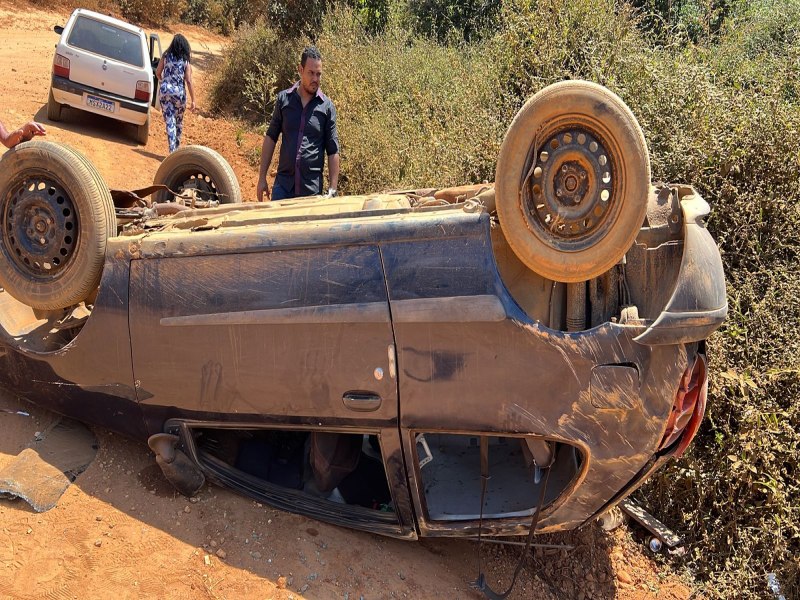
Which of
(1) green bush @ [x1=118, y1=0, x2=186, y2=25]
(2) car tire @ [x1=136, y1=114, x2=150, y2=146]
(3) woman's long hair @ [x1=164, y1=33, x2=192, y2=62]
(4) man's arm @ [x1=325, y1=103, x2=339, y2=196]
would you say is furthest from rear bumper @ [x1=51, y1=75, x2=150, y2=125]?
(1) green bush @ [x1=118, y1=0, x2=186, y2=25]

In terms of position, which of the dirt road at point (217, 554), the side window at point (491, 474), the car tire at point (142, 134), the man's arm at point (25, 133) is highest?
the man's arm at point (25, 133)

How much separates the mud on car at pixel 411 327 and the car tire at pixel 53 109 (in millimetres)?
7579

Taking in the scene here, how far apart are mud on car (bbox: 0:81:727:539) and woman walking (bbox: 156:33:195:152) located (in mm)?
6055

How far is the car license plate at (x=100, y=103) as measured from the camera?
9.88 metres

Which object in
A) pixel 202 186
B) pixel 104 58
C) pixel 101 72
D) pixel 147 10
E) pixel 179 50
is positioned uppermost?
pixel 147 10

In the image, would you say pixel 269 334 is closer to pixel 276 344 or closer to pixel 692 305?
pixel 276 344

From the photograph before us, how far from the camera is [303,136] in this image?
5242 millimetres

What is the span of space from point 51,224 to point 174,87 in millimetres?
6367

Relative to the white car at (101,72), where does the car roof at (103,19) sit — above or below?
above

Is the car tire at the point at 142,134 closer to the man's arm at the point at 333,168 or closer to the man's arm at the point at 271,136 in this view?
the man's arm at the point at 271,136

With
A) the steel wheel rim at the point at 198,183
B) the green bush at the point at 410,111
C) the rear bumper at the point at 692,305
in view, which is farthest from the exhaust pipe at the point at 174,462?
the green bush at the point at 410,111

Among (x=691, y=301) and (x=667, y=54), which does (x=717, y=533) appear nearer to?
(x=691, y=301)

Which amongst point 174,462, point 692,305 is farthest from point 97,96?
point 692,305

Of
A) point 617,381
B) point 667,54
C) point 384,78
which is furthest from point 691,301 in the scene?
point 384,78
